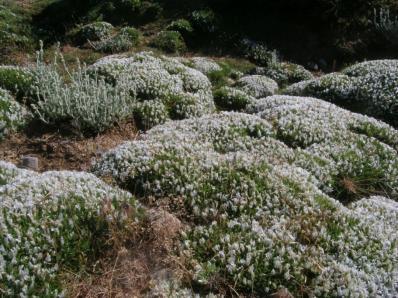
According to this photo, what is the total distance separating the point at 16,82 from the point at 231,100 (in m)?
5.75

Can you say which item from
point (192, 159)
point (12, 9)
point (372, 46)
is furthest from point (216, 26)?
point (192, 159)

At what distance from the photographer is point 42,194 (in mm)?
5859

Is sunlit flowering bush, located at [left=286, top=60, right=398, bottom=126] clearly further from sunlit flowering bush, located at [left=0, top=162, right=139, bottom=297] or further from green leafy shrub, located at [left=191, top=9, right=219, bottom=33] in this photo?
green leafy shrub, located at [left=191, top=9, right=219, bottom=33]

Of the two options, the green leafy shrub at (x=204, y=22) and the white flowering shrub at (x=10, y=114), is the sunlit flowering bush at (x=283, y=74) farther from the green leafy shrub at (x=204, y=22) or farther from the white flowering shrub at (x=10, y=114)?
the white flowering shrub at (x=10, y=114)

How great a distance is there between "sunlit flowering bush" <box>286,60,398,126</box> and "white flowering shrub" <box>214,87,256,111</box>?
7.36 feet

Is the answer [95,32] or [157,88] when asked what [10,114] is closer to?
[157,88]

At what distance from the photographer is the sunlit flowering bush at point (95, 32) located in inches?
835

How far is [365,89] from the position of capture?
13102mm

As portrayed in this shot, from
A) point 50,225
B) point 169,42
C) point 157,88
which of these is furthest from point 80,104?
point 169,42

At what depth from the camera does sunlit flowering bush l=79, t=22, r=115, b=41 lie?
21.2 metres

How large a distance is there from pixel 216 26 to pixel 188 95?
481 inches

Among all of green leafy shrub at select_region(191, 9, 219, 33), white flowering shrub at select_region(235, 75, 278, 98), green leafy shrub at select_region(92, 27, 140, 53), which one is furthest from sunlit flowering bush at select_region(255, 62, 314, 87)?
green leafy shrub at select_region(92, 27, 140, 53)

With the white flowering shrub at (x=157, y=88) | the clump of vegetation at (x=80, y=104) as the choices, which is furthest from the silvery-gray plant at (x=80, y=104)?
the white flowering shrub at (x=157, y=88)

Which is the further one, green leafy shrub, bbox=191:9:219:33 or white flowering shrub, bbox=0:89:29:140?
green leafy shrub, bbox=191:9:219:33
